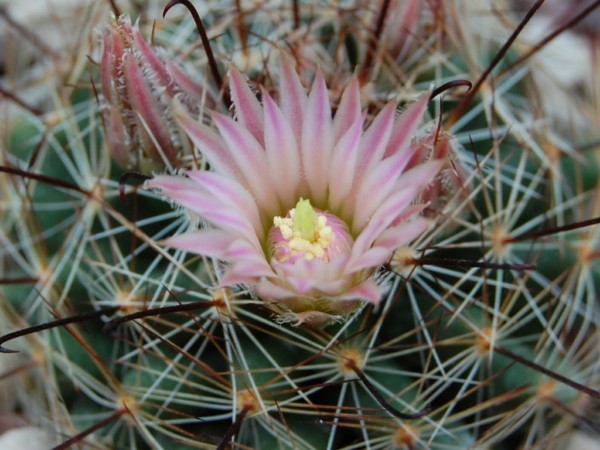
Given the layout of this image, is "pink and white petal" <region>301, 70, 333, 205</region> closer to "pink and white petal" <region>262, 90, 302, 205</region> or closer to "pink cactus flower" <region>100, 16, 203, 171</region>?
"pink and white petal" <region>262, 90, 302, 205</region>

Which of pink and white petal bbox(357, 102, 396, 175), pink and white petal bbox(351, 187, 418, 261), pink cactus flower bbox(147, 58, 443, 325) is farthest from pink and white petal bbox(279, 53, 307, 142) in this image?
pink and white petal bbox(351, 187, 418, 261)

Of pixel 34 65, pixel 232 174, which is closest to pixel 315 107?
pixel 232 174

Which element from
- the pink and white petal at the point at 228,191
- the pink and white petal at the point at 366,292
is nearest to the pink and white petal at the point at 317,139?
the pink and white petal at the point at 228,191

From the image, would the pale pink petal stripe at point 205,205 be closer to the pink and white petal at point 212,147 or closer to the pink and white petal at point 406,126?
the pink and white petal at point 212,147

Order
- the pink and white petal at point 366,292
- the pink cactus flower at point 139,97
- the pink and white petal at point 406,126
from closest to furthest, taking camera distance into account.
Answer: the pink and white petal at point 366,292 < the pink and white petal at point 406,126 < the pink cactus flower at point 139,97

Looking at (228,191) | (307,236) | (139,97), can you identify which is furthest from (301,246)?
(139,97)

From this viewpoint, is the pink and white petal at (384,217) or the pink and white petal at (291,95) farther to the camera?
the pink and white petal at (291,95)

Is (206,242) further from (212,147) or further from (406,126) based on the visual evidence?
(406,126)
